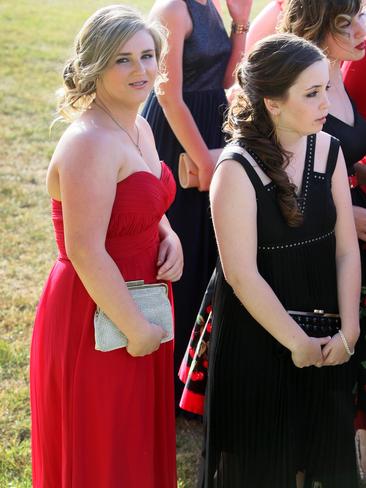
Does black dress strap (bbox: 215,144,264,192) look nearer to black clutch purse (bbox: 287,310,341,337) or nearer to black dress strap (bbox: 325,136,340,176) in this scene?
black dress strap (bbox: 325,136,340,176)

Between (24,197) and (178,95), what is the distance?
3.80 metres

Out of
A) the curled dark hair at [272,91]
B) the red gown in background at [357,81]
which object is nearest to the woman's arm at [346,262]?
the curled dark hair at [272,91]

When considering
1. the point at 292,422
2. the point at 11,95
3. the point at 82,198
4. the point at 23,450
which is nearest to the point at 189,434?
the point at 23,450

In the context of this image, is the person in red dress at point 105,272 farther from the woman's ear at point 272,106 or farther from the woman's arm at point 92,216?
the woman's ear at point 272,106

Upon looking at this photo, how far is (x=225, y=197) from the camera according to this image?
2.78m

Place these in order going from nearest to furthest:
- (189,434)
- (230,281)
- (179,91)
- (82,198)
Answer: (82,198)
(230,281)
(179,91)
(189,434)

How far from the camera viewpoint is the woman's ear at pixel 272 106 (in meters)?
2.83

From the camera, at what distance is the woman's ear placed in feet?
9.29

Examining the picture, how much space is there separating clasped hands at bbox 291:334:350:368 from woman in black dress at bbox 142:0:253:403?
1218mm

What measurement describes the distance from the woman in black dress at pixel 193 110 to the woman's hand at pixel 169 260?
0.87m

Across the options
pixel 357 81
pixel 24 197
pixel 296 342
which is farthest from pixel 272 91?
pixel 24 197

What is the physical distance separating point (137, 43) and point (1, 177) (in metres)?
5.28

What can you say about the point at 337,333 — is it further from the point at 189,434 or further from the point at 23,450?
the point at 23,450

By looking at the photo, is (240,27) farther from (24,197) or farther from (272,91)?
(24,197)
